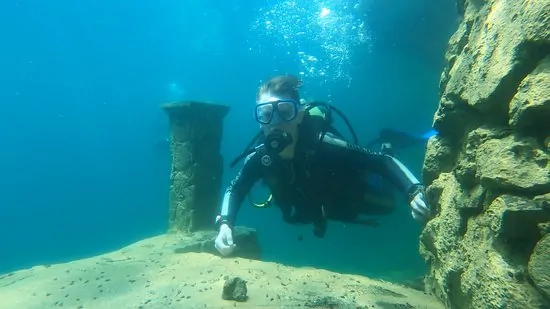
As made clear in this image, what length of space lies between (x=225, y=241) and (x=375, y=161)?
197cm

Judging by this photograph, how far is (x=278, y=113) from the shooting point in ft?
14.9

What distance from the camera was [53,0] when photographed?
35062 mm

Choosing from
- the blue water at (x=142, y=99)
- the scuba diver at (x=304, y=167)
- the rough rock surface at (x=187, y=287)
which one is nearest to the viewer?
the rough rock surface at (x=187, y=287)

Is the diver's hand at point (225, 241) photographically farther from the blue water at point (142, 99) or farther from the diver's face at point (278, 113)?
the blue water at point (142, 99)

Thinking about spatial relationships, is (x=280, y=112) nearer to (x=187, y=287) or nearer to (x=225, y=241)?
(x=225, y=241)

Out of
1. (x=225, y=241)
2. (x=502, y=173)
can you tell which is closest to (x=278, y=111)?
(x=225, y=241)

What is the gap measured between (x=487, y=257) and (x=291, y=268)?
2588 mm

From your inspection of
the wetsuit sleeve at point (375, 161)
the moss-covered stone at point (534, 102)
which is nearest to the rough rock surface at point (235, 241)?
the wetsuit sleeve at point (375, 161)

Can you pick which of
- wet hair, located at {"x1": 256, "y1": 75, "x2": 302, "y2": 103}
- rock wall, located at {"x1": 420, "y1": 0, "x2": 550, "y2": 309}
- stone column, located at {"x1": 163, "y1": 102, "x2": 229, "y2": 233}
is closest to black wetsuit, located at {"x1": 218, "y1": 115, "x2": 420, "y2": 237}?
wet hair, located at {"x1": 256, "y1": 75, "x2": 302, "y2": 103}

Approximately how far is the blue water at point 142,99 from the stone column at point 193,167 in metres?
4.10

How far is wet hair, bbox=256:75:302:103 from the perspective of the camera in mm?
4645

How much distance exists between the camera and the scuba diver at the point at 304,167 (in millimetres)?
4488

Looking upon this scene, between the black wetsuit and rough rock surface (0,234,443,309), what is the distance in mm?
754

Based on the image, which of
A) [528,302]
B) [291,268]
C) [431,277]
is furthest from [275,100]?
[528,302]
